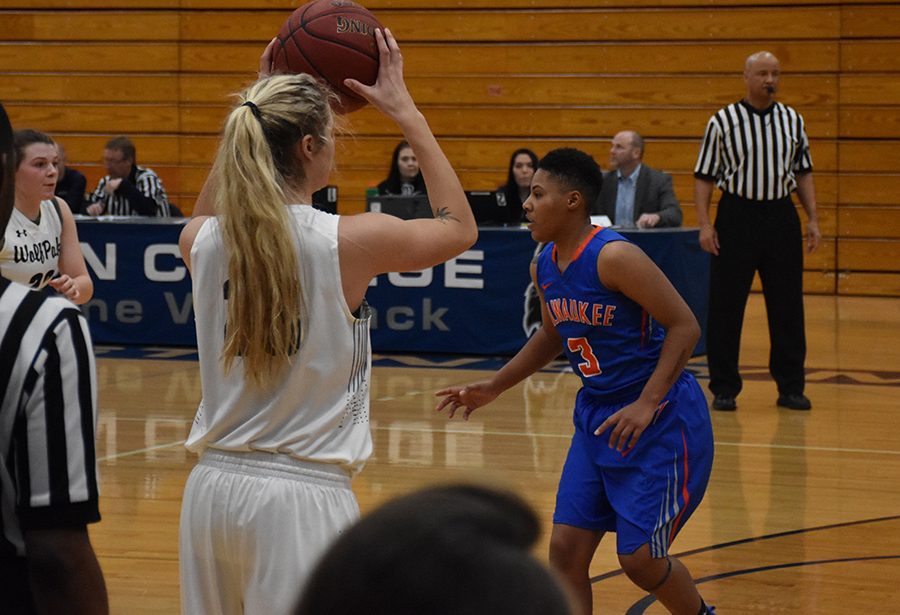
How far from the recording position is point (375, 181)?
1352 cm

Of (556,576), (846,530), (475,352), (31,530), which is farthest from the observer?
(475,352)

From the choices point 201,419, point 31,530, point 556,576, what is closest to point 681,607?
point 201,419

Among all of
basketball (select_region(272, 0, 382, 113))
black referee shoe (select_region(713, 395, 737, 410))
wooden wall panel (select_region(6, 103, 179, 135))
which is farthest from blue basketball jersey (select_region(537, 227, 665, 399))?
wooden wall panel (select_region(6, 103, 179, 135))

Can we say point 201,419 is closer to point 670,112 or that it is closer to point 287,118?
point 287,118

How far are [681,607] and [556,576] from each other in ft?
8.42

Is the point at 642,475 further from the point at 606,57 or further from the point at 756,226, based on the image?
the point at 606,57

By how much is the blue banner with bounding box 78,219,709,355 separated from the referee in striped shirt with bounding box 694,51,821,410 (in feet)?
A: 4.57

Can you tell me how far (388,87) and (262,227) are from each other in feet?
1.48

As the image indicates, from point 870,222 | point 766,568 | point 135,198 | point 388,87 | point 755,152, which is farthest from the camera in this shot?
point 870,222

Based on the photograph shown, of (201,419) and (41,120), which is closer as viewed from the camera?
(201,419)

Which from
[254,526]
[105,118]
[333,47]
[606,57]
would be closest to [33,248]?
[333,47]

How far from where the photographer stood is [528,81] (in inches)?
517

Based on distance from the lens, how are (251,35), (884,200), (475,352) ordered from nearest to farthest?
(475,352), (884,200), (251,35)

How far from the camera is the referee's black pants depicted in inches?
287
